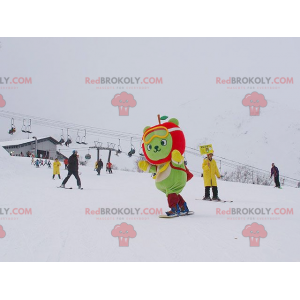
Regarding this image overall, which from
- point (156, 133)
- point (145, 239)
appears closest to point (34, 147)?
point (156, 133)

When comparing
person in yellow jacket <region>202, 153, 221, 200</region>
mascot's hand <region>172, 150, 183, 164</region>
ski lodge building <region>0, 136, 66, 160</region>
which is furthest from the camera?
ski lodge building <region>0, 136, 66, 160</region>

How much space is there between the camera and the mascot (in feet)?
22.4

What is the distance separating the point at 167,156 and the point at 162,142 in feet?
0.97

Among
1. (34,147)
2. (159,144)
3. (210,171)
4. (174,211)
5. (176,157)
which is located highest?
(34,147)

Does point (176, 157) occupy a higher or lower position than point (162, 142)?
lower

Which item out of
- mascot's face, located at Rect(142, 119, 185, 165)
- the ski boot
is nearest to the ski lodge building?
mascot's face, located at Rect(142, 119, 185, 165)

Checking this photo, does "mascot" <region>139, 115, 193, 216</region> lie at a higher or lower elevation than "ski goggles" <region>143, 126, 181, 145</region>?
lower

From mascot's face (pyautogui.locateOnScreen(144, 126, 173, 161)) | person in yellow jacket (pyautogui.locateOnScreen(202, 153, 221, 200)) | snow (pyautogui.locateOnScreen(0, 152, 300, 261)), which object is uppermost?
mascot's face (pyautogui.locateOnScreen(144, 126, 173, 161))

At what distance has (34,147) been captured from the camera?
42.1m

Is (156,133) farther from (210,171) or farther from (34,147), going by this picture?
(34,147)

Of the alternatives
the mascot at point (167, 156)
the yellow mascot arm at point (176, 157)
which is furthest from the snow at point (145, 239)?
the yellow mascot arm at point (176, 157)

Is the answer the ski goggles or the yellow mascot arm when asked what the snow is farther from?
the ski goggles

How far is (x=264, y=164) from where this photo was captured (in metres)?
45.2

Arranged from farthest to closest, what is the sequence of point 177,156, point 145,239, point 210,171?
point 210,171
point 177,156
point 145,239
